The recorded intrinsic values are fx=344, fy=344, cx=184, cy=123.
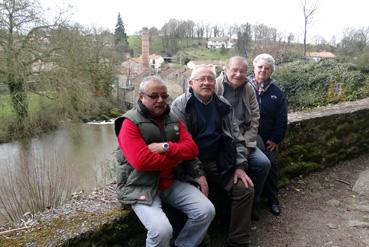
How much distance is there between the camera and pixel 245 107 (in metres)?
3.20

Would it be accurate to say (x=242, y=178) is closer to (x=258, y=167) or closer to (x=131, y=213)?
(x=258, y=167)

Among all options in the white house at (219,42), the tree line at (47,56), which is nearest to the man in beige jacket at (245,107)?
the tree line at (47,56)

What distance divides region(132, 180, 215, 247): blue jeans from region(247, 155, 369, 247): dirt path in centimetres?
89

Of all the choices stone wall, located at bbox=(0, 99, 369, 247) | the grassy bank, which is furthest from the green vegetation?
the grassy bank

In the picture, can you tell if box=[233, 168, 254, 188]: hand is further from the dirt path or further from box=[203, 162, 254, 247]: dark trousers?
the dirt path

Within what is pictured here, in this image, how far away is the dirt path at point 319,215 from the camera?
3072mm

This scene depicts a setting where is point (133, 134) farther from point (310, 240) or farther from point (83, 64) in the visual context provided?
point (83, 64)

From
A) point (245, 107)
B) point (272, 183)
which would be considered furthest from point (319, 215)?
point (245, 107)

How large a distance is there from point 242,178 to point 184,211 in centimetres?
61

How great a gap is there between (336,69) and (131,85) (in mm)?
29923

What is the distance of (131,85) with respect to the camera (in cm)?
4025

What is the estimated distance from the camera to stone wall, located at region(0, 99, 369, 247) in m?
2.09

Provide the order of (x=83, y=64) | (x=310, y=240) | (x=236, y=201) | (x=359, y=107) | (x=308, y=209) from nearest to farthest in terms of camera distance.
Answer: (x=236, y=201)
(x=310, y=240)
(x=308, y=209)
(x=359, y=107)
(x=83, y=64)

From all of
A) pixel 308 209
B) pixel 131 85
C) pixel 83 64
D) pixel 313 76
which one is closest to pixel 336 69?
pixel 313 76
